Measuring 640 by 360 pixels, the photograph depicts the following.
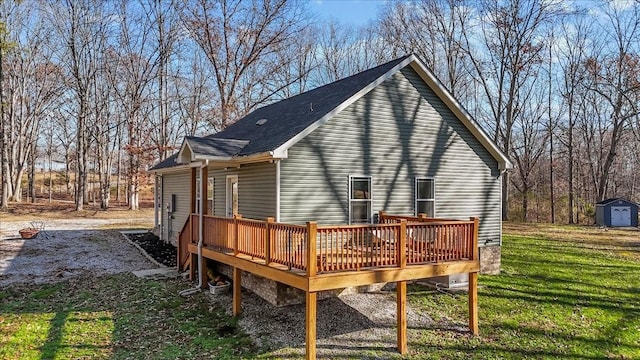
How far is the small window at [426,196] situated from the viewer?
12344 millimetres

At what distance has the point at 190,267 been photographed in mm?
12094

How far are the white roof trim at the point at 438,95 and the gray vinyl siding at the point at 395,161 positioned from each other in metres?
0.16

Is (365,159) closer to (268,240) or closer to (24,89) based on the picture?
(268,240)

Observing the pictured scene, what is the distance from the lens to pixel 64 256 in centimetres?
1480

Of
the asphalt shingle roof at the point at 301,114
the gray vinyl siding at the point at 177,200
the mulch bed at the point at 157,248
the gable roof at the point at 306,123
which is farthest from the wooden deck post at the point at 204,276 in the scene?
the gray vinyl siding at the point at 177,200

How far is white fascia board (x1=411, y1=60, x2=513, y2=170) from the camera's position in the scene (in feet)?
39.0

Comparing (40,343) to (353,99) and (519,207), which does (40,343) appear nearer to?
(353,99)

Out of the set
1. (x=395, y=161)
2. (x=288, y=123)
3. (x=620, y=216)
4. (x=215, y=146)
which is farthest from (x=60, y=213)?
(x=620, y=216)

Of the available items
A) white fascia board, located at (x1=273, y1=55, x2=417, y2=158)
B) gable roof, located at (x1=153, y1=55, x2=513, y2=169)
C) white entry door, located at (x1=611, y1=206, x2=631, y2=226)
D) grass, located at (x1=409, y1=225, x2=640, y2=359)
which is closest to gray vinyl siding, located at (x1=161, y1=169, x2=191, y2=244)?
gable roof, located at (x1=153, y1=55, x2=513, y2=169)

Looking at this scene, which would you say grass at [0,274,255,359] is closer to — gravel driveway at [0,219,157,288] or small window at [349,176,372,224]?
gravel driveway at [0,219,157,288]

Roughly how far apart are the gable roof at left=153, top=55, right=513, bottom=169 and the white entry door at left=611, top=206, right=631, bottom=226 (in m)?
16.9

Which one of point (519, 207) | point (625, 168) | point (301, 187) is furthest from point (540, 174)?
point (301, 187)

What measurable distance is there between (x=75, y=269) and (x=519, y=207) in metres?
33.3

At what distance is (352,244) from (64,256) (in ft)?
39.8
